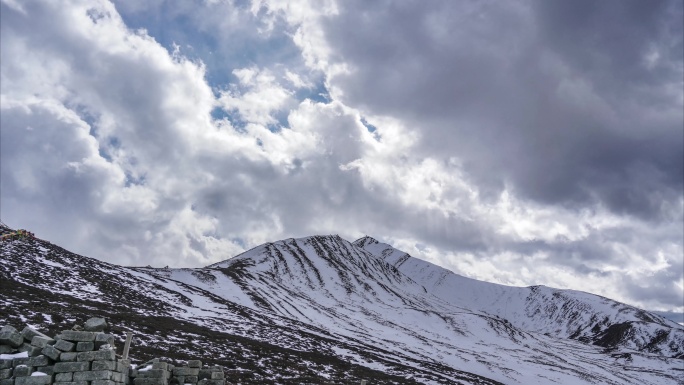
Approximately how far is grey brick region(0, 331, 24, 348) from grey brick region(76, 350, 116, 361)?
2.18m

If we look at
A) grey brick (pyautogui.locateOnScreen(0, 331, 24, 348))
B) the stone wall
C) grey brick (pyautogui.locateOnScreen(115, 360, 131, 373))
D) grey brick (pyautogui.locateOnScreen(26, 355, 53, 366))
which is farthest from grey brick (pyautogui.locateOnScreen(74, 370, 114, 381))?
grey brick (pyautogui.locateOnScreen(0, 331, 24, 348))

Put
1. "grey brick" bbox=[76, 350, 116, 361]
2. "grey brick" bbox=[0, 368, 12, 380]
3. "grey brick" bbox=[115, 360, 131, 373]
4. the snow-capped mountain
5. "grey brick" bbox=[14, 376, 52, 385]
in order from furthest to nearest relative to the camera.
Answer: the snow-capped mountain → "grey brick" bbox=[115, 360, 131, 373] → "grey brick" bbox=[76, 350, 116, 361] → "grey brick" bbox=[0, 368, 12, 380] → "grey brick" bbox=[14, 376, 52, 385]

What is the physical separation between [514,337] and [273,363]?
122 m

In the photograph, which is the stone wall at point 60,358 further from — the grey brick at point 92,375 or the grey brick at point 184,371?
the grey brick at point 184,371

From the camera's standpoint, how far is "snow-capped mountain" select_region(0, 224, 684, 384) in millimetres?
50594

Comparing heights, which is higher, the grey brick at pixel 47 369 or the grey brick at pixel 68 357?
the grey brick at pixel 68 357

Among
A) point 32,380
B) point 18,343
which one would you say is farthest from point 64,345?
point 18,343

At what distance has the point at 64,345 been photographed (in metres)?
16.5

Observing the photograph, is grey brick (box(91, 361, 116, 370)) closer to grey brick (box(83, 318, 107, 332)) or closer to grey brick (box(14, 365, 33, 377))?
grey brick (box(83, 318, 107, 332))

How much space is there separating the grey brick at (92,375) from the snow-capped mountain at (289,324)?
24411mm

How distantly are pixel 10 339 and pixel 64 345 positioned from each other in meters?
1.86

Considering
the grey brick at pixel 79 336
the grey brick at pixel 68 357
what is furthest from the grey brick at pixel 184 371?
the grey brick at pixel 68 357

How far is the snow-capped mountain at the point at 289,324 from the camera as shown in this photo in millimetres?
50594

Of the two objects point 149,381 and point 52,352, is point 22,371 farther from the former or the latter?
point 149,381
